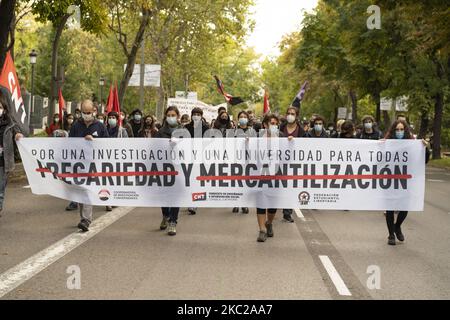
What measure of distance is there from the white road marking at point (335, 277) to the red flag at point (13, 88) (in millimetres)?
5252

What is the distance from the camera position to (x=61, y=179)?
9852 millimetres

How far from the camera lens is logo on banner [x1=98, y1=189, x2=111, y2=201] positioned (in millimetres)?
9727

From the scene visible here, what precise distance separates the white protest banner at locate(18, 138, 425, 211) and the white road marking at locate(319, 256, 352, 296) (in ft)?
5.64

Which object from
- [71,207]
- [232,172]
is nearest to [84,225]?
[232,172]

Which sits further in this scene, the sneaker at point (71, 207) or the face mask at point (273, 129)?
the sneaker at point (71, 207)

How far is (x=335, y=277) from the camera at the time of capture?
6.98m

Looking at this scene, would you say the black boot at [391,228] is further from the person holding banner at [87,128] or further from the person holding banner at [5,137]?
the person holding banner at [5,137]

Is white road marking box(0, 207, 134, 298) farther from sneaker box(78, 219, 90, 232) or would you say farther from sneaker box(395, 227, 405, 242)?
sneaker box(395, 227, 405, 242)

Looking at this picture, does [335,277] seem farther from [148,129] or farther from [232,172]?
[148,129]

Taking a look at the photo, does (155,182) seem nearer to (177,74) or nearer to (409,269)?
(409,269)

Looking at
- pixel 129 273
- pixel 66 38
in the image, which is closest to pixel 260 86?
pixel 66 38

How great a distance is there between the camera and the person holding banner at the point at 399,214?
9356mm

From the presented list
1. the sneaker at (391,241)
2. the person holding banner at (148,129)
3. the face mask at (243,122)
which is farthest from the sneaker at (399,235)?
the person holding banner at (148,129)

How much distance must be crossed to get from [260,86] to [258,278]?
95251mm
